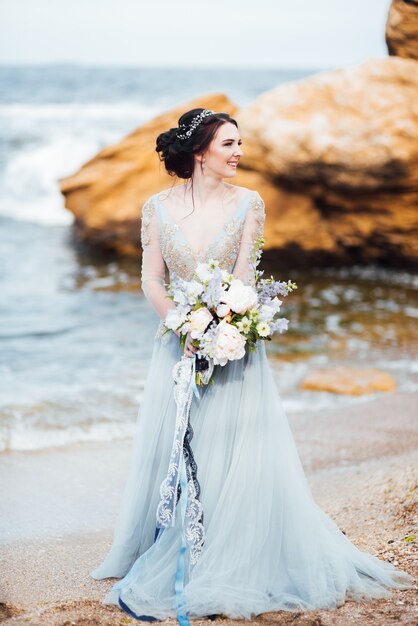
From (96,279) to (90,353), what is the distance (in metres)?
3.81

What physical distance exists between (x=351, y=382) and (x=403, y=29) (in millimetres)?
5632

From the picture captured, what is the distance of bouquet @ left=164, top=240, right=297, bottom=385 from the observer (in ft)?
11.6

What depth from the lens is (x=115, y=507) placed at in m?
5.42

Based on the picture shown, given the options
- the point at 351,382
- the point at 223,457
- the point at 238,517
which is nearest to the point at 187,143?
the point at 223,457

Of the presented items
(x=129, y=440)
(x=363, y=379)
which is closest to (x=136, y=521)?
(x=129, y=440)

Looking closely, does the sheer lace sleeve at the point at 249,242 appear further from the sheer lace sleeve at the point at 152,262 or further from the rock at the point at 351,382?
the rock at the point at 351,382

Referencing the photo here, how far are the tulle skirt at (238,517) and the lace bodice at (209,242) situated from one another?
32cm

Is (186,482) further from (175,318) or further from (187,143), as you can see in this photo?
(187,143)

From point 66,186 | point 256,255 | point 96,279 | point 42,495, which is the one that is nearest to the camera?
point 256,255

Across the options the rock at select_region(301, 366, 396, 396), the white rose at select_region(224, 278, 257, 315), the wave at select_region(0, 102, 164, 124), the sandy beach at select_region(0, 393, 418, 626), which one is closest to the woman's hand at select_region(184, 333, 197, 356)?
the white rose at select_region(224, 278, 257, 315)

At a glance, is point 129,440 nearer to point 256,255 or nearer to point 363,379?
point 363,379

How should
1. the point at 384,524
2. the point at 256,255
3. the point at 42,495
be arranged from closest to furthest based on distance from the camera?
the point at 256,255 → the point at 384,524 → the point at 42,495

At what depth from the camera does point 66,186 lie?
14172 mm

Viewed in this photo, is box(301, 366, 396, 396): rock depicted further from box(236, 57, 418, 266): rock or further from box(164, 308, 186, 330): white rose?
box(164, 308, 186, 330): white rose
